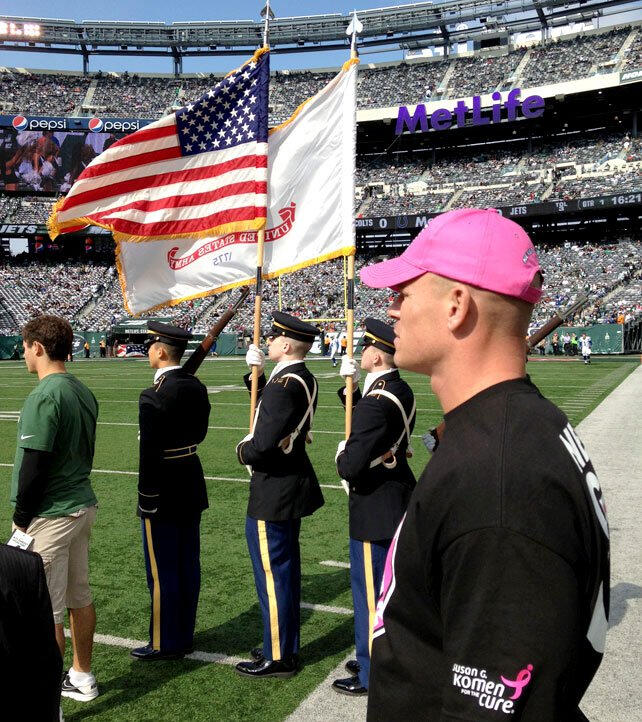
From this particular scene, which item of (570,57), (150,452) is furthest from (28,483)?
(570,57)

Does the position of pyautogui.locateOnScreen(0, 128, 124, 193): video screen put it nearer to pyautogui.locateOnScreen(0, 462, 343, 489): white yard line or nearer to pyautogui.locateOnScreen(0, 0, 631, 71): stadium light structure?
pyautogui.locateOnScreen(0, 0, 631, 71): stadium light structure

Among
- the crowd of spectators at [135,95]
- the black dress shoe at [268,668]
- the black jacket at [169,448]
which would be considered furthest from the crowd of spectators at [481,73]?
the black dress shoe at [268,668]

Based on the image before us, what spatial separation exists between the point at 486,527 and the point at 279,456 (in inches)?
123

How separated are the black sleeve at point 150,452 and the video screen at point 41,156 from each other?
58.4 meters

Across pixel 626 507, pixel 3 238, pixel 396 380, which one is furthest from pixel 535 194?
pixel 396 380

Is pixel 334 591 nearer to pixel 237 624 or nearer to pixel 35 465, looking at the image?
pixel 237 624

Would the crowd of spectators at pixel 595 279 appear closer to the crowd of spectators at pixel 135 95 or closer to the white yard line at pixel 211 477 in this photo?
the white yard line at pixel 211 477

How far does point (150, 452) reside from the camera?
4.32 meters

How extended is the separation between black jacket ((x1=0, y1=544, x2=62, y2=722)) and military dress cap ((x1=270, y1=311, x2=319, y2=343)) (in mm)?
2800

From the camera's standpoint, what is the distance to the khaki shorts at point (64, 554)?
3.58m

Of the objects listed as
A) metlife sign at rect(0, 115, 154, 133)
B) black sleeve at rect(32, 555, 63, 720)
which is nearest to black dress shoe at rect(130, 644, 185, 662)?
black sleeve at rect(32, 555, 63, 720)

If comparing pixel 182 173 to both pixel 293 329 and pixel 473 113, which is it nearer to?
pixel 293 329

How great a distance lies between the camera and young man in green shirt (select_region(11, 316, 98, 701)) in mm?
3486

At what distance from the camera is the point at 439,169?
2443 inches
